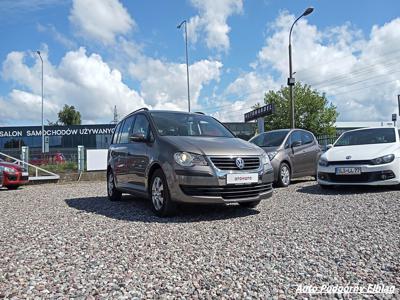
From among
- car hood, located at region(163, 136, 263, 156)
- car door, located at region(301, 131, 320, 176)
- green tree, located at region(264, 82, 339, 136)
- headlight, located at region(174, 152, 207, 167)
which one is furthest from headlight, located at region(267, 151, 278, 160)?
green tree, located at region(264, 82, 339, 136)

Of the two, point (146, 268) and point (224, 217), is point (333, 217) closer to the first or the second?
point (224, 217)

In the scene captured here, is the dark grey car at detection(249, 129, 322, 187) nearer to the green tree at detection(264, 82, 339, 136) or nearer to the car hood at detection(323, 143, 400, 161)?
the car hood at detection(323, 143, 400, 161)

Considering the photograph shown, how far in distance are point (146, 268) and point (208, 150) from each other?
240 centimetres

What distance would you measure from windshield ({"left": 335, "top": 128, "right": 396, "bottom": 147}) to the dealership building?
145ft

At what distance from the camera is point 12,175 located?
1180 cm

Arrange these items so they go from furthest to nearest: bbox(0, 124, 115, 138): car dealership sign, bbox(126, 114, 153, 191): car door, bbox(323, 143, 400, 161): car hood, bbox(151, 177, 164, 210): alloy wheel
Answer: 1. bbox(0, 124, 115, 138): car dealership sign
2. bbox(323, 143, 400, 161): car hood
3. bbox(126, 114, 153, 191): car door
4. bbox(151, 177, 164, 210): alloy wheel

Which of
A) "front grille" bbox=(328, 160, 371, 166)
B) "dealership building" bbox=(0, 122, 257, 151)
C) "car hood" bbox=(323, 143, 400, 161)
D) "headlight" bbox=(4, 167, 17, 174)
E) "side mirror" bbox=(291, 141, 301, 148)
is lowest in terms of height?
"front grille" bbox=(328, 160, 371, 166)

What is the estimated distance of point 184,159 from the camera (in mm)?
5445

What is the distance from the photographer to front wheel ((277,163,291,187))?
9656 mm

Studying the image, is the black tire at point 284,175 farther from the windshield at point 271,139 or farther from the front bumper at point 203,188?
the front bumper at point 203,188

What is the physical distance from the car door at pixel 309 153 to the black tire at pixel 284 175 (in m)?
0.80

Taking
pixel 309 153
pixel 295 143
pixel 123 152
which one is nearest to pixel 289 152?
pixel 295 143

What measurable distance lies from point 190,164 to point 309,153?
6.30 metres

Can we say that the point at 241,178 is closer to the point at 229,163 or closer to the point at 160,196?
the point at 229,163
